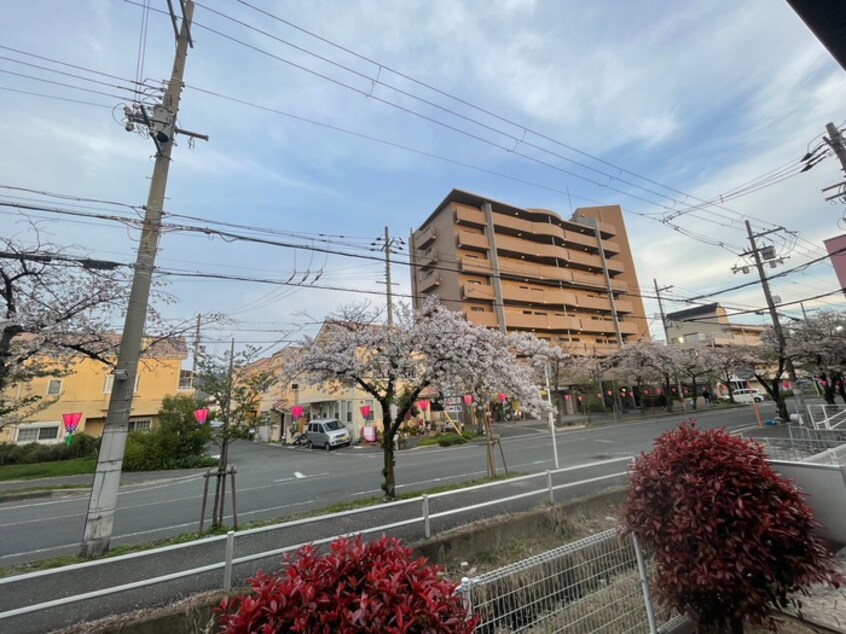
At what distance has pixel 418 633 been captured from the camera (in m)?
1.57

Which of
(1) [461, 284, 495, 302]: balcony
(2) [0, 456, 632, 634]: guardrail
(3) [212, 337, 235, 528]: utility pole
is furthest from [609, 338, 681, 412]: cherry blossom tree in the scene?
(3) [212, 337, 235, 528]: utility pole

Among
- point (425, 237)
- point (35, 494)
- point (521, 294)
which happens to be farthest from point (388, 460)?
point (425, 237)

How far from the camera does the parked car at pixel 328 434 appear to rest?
76.4 ft

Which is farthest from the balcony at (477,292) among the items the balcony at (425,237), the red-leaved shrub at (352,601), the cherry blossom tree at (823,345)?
the red-leaved shrub at (352,601)

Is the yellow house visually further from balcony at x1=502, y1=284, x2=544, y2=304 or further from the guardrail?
balcony at x1=502, y1=284, x2=544, y2=304

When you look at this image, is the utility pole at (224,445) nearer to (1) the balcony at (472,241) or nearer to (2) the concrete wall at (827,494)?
(2) the concrete wall at (827,494)

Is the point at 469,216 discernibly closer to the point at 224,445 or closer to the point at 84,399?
the point at 224,445

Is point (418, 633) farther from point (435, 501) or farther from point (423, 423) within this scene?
point (423, 423)

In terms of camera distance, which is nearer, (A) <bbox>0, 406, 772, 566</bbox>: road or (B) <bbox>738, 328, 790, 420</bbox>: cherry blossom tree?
(A) <bbox>0, 406, 772, 566</bbox>: road

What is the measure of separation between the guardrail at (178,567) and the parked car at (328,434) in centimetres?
1707

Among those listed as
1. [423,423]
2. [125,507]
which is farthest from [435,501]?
[423,423]

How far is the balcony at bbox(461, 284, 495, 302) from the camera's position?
109 feet

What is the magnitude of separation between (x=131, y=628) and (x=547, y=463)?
461 inches

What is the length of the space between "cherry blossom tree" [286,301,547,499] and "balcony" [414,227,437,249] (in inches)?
1201
